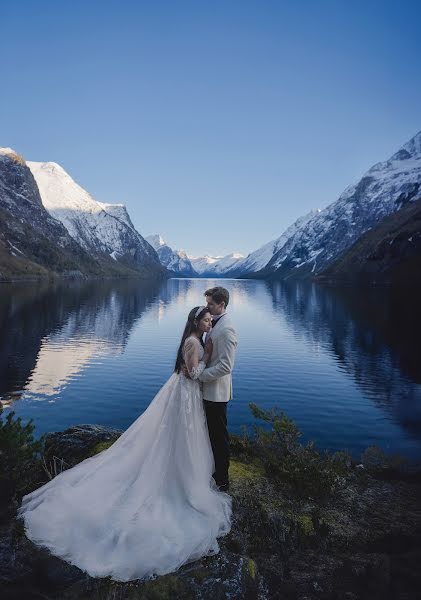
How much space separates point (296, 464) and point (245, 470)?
1.21 m

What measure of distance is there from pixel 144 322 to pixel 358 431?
1852 inches

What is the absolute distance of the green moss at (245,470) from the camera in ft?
31.8

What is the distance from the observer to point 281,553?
7.56m

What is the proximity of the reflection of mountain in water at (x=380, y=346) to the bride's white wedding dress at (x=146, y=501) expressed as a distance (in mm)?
17387

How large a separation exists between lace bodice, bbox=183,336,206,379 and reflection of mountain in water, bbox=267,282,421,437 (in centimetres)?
1750

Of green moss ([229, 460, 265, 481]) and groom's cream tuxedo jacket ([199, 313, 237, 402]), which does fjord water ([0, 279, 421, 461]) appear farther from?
groom's cream tuxedo jacket ([199, 313, 237, 402])

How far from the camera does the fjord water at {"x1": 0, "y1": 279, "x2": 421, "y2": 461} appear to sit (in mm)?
22594

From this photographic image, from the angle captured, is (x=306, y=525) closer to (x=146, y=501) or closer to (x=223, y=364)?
(x=146, y=501)

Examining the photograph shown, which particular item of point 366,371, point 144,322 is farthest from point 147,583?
point 144,322

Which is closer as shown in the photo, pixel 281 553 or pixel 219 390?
pixel 281 553

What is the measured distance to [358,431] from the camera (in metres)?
21.3

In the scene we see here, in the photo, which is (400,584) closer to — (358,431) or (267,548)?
(267,548)

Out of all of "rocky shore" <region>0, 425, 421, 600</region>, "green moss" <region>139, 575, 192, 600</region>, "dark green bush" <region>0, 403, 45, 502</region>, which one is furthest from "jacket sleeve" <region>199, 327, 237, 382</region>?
"dark green bush" <region>0, 403, 45, 502</region>

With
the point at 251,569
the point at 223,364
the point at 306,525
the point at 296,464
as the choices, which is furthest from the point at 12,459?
the point at 296,464
